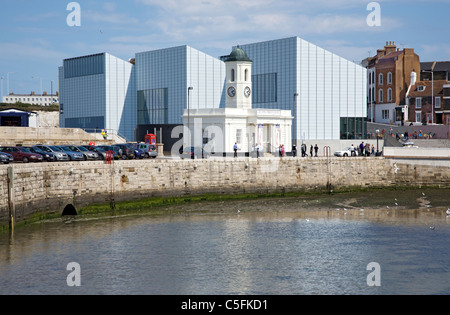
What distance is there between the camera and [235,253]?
1268 inches

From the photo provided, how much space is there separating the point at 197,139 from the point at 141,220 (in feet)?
83.4

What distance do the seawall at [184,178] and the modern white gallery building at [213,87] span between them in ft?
55.2

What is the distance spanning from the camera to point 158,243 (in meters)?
34.7

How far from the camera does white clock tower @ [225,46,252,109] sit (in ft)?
224

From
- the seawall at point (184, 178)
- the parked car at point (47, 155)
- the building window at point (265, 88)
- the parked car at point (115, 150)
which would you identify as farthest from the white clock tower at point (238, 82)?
the parked car at point (47, 155)

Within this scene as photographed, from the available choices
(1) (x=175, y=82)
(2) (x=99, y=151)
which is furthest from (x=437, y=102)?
(2) (x=99, y=151)

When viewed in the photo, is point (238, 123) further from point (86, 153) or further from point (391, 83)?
point (391, 83)

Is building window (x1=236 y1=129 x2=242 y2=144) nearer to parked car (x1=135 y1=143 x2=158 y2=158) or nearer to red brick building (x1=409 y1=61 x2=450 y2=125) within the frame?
parked car (x1=135 y1=143 x2=158 y2=158)

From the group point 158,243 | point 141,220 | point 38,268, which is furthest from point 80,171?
point 38,268

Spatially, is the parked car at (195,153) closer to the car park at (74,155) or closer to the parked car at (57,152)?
the car park at (74,155)

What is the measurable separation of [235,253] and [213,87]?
5441cm

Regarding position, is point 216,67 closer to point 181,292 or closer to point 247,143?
point 247,143
